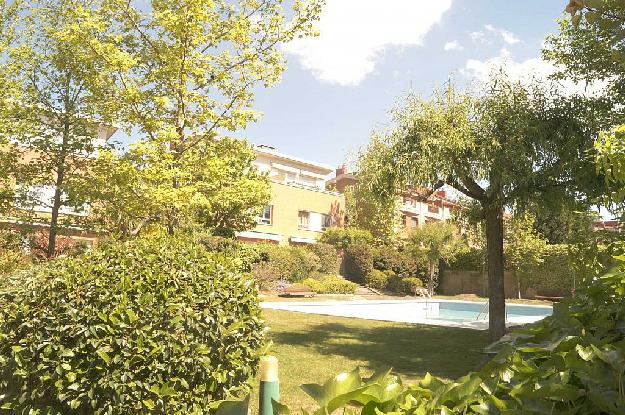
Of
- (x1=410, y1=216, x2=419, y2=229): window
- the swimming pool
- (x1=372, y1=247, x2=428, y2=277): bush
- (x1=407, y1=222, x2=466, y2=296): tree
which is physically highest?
(x1=410, y1=216, x2=419, y2=229): window

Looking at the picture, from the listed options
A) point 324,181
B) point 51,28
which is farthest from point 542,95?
point 324,181

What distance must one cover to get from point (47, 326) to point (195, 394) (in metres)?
1.41

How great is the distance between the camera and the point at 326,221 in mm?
48094

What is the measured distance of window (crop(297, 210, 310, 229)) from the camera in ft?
152

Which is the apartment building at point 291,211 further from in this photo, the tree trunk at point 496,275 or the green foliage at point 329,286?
the tree trunk at point 496,275

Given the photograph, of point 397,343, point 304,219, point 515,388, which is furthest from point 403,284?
point 515,388

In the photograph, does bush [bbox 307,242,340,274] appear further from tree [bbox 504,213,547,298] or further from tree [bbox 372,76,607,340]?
tree [bbox 372,76,607,340]

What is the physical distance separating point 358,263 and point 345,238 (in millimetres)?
3022

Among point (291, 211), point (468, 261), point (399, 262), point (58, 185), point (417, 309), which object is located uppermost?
point (291, 211)

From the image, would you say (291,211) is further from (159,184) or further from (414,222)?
(159,184)

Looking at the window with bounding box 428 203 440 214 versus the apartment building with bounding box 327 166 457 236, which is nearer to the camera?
the apartment building with bounding box 327 166 457 236

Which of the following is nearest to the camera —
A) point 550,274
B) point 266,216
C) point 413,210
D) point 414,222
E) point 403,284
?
point 550,274

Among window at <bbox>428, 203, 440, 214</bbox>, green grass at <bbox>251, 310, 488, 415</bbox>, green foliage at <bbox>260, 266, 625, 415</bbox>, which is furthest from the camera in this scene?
window at <bbox>428, 203, 440, 214</bbox>

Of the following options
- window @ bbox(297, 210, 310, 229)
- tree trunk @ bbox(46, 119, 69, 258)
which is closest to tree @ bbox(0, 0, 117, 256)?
tree trunk @ bbox(46, 119, 69, 258)
